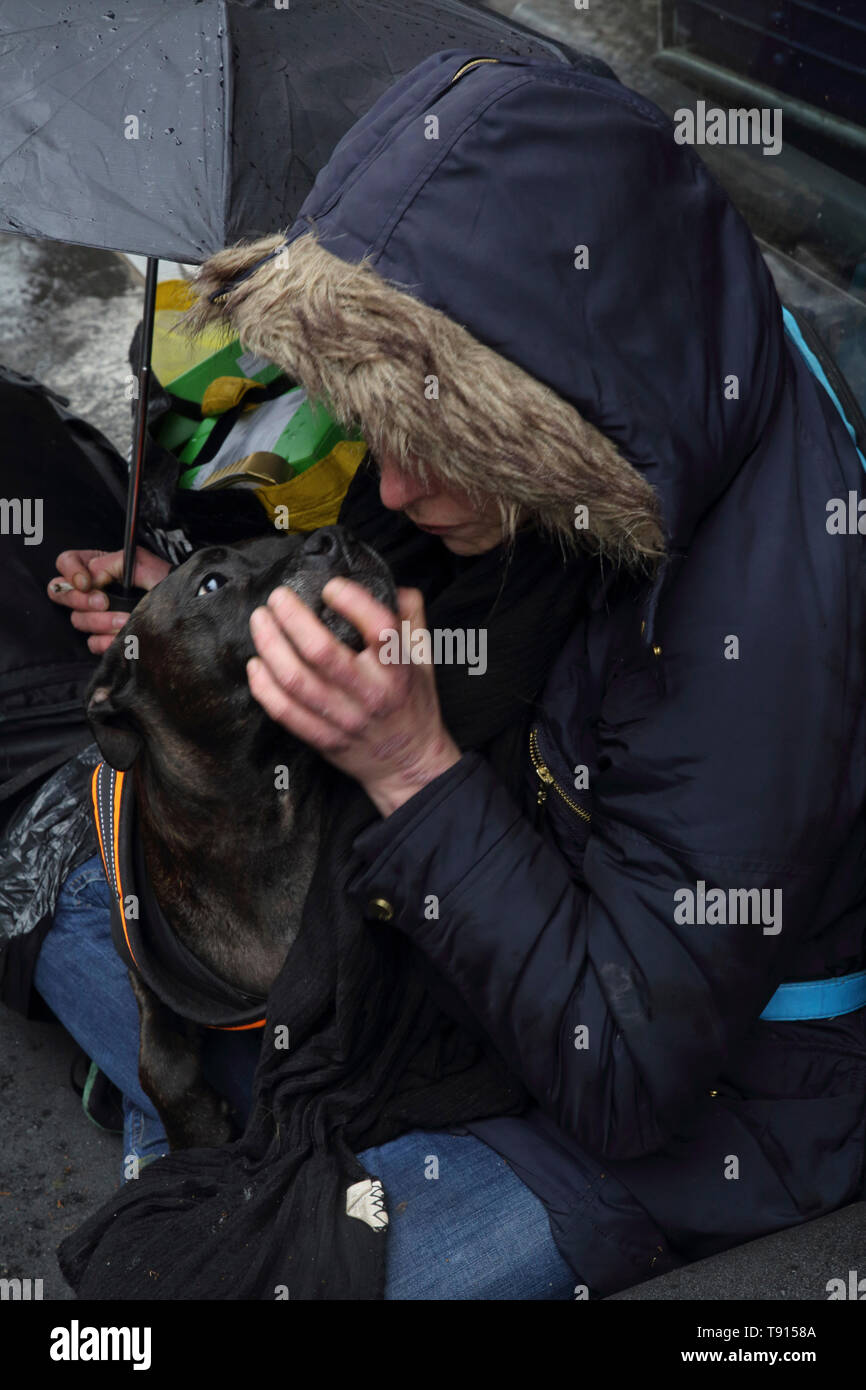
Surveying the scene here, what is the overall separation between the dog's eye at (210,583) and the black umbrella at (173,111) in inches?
22.1

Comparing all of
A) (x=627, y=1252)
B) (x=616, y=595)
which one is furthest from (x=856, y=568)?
(x=627, y=1252)

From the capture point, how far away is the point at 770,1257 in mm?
2264

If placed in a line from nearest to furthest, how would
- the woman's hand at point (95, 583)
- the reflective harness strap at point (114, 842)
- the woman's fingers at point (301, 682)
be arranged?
the woman's fingers at point (301, 682) → the reflective harness strap at point (114, 842) → the woman's hand at point (95, 583)

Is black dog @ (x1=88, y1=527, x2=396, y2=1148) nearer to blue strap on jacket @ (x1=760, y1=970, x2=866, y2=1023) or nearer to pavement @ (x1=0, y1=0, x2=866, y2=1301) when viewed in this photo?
pavement @ (x1=0, y1=0, x2=866, y2=1301)

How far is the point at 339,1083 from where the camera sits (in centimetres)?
235

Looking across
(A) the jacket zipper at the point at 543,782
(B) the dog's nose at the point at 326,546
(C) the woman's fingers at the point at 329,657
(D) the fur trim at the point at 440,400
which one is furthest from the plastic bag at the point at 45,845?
(D) the fur trim at the point at 440,400

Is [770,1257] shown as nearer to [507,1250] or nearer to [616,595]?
[507,1250]

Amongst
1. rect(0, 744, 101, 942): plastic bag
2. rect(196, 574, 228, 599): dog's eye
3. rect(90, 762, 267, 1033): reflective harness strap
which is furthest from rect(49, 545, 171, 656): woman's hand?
rect(196, 574, 228, 599): dog's eye

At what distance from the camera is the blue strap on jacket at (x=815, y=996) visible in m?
2.25

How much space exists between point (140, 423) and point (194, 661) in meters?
0.79
